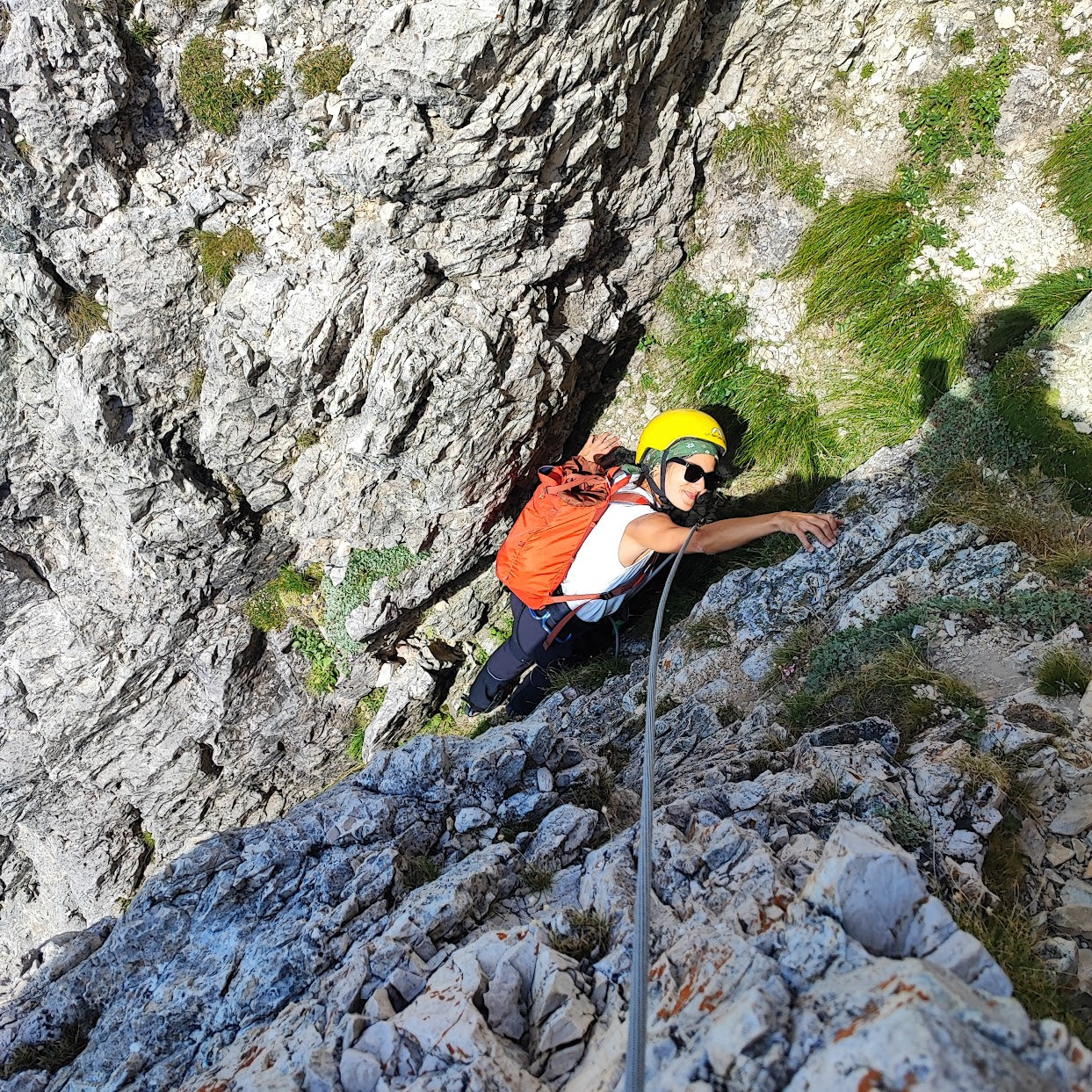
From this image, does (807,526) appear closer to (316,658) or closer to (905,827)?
(905,827)

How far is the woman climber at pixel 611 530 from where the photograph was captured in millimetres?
5419

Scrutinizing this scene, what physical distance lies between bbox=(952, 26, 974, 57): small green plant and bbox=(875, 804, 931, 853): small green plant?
7455 mm

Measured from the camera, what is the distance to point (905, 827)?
3.64 meters

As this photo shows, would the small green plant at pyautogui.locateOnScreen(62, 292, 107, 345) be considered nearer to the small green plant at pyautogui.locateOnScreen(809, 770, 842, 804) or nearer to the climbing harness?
the climbing harness

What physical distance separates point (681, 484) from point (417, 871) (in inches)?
148

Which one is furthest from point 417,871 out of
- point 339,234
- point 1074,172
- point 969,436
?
point 1074,172

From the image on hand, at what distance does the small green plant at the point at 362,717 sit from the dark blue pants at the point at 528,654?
1723 mm

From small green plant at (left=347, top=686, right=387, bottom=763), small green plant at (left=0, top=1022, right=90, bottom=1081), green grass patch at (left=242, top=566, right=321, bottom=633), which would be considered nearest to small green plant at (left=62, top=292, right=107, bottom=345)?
green grass patch at (left=242, top=566, right=321, bottom=633)

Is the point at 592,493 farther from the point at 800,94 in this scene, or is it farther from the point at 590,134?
the point at 800,94

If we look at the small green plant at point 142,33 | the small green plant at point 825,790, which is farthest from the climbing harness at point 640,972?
the small green plant at point 142,33

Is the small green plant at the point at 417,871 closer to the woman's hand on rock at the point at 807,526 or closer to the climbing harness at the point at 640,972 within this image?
the climbing harness at the point at 640,972

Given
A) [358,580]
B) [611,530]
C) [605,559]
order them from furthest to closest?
1. [358,580]
2. [605,559]
3. [611,530]

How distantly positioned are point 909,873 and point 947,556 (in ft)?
11.8

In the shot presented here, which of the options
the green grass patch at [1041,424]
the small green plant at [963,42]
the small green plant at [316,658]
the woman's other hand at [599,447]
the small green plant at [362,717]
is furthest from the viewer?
the small green plant at [362,717]
